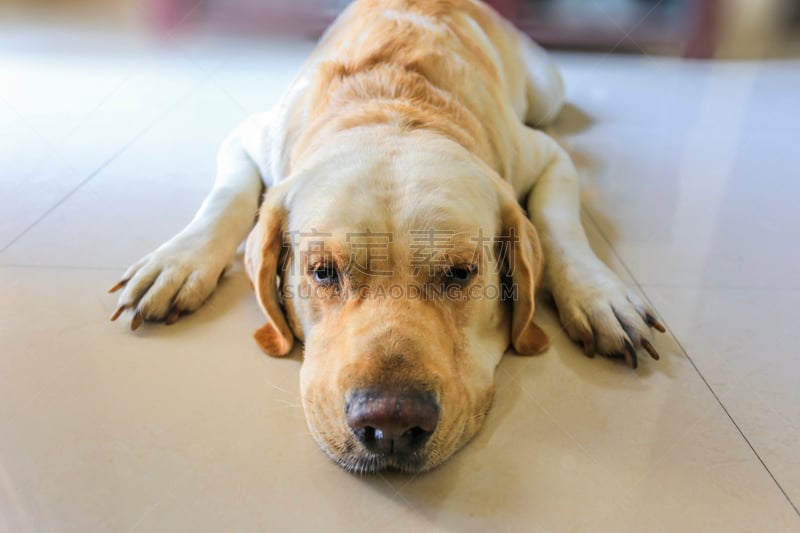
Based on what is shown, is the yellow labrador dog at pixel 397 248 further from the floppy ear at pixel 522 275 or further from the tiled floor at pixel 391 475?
Result: the tiled floor at pixel 391 475

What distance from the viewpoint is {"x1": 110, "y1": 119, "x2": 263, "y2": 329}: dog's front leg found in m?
2.02

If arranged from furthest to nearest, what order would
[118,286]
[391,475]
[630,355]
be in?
[118,286] < [630,355] < [391,475]

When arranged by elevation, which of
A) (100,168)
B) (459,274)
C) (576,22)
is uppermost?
(459,274)

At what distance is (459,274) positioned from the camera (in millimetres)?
1666

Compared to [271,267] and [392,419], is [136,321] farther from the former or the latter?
[392,419]

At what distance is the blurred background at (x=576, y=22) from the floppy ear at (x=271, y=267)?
3.61 metres

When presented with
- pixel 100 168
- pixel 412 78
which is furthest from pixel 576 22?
pixel 100 168

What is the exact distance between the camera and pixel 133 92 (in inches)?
167

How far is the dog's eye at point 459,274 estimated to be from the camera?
1645mm

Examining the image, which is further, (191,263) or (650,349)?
(191,263)

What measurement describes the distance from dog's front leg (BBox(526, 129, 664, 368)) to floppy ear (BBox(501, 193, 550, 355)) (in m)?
0.13

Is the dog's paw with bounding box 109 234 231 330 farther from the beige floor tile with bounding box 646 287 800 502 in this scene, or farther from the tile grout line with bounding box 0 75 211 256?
the beige floor tile with bounding box 646 287 800 502

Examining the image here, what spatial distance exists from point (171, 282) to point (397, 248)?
874 mm

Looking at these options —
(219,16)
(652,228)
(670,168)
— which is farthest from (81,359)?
(219,16)
